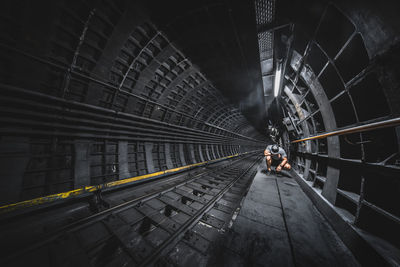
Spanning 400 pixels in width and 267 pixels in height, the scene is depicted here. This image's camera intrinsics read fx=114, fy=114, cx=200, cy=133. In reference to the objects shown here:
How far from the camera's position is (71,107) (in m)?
3.65

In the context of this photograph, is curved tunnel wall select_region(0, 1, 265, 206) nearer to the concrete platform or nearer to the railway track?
the railway track

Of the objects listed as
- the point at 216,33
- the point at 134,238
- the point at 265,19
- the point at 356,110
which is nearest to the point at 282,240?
the point at 134,238

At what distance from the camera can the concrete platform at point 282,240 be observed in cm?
207

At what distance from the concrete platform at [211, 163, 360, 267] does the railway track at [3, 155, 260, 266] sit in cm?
46

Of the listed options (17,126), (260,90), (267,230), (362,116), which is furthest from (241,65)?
(17,126)

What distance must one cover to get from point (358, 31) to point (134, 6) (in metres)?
5.64

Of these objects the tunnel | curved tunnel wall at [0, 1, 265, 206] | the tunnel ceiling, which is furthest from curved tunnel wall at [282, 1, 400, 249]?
curved tunnel wall at [0, 1, 265, 206]

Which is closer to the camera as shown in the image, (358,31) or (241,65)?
(358,31)

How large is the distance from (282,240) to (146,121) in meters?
6.23

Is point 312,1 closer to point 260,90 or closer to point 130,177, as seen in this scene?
point 260,90

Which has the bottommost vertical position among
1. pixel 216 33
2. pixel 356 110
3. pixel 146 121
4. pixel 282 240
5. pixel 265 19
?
pixel 282 240

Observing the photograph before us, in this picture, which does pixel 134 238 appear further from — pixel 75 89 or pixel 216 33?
pixel 216 33

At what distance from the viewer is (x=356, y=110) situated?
274 centimetres

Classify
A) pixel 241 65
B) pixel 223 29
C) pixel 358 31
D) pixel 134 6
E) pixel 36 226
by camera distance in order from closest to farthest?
pixel 358 31, pixel 36 226, pixel 134 6, pixel 223 29, pixel 241 65
